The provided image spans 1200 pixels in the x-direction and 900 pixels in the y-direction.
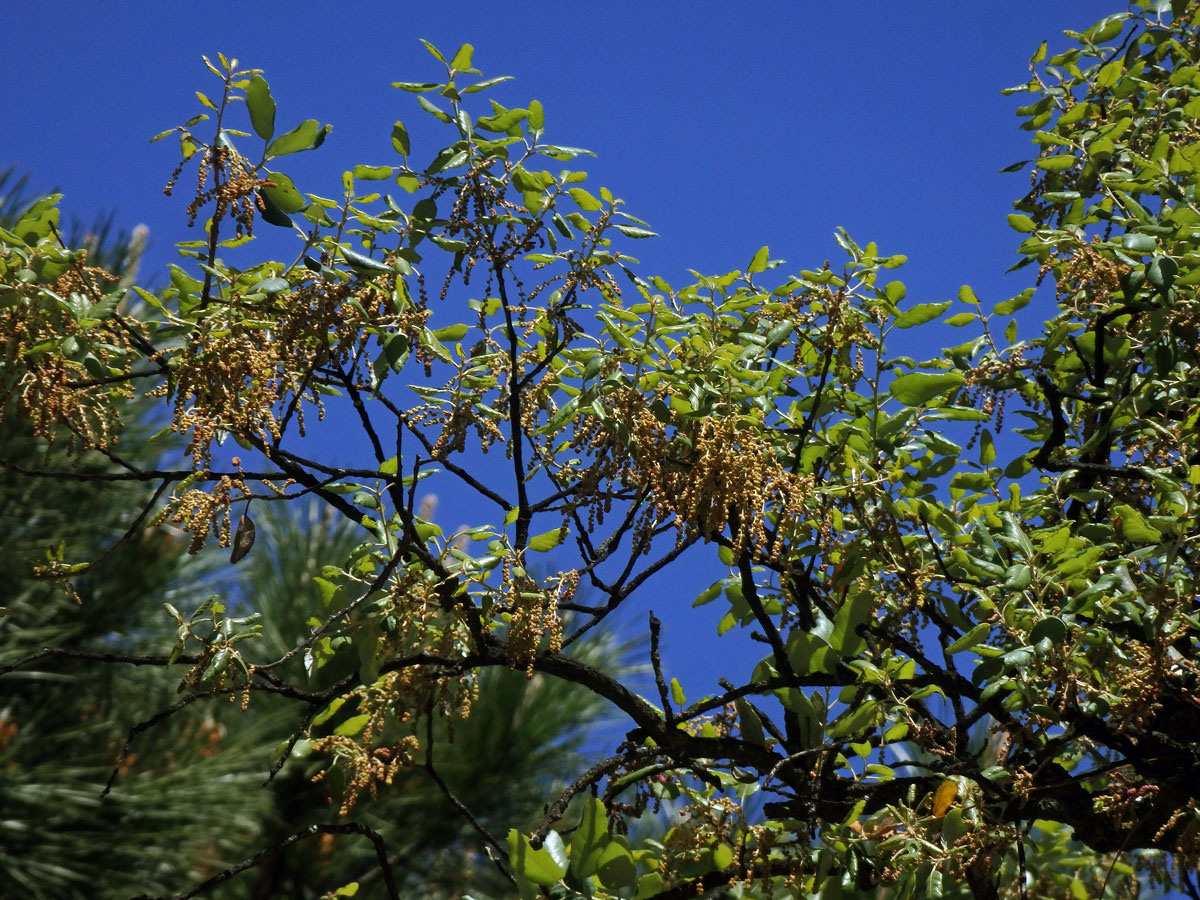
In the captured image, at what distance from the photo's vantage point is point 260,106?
1.27 metres

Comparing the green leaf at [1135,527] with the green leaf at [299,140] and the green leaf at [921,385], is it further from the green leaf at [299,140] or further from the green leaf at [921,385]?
the green leaf at [299,140]

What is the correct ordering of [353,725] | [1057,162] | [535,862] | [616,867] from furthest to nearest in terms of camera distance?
[1057,162]
[353,725]
[616,867]
[535,862]

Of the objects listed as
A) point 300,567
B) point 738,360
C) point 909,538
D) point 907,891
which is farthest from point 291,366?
point 300,567

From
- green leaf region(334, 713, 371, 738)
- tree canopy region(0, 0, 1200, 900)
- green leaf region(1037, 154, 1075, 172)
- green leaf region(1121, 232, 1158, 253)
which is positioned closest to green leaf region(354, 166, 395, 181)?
tree canopy region(0, 0, 1200, 900)

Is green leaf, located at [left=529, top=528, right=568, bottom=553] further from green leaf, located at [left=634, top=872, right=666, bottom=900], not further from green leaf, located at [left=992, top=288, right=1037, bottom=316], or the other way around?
green leaf, located at [left=992, top=288, right=1037, bottom=316]

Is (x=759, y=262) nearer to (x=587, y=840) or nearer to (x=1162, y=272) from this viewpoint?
(x=1162, y=272)

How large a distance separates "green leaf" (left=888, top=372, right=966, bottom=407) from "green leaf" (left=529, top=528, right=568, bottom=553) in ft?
1.46

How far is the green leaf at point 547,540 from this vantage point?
1394 mm

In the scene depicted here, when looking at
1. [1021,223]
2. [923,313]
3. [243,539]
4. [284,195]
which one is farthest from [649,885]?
[1021,223]

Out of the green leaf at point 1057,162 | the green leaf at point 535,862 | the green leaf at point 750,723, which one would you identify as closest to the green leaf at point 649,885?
the green leaf at point 535,862

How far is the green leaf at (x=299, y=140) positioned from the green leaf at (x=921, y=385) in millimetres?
732

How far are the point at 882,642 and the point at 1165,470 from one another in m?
0.43

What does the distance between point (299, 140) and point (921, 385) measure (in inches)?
30.6

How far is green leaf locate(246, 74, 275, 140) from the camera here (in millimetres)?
1262
